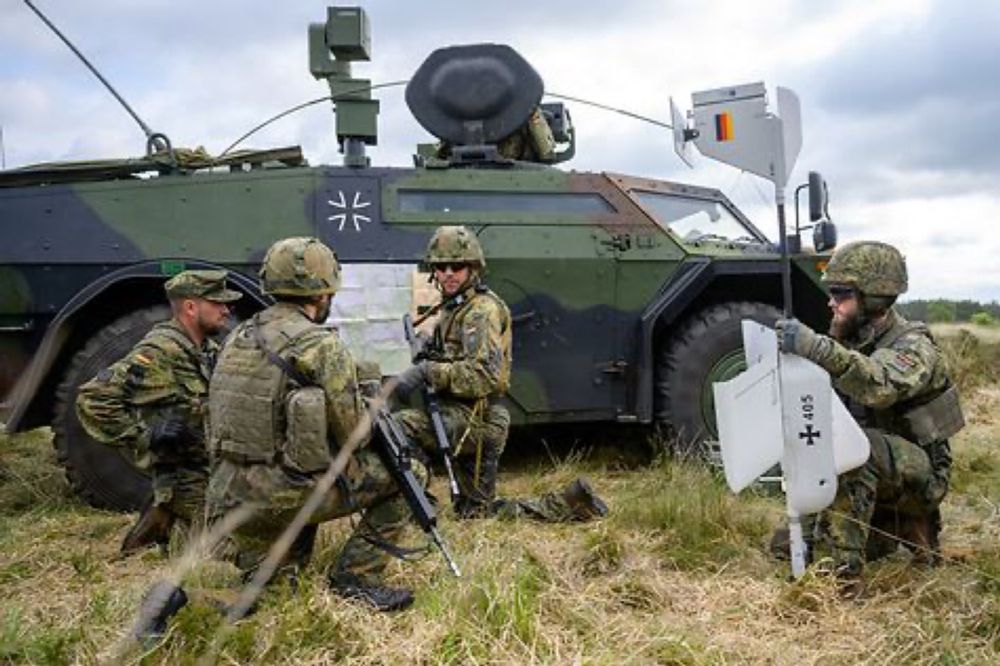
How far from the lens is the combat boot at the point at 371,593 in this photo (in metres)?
3.66

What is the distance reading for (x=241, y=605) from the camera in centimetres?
274

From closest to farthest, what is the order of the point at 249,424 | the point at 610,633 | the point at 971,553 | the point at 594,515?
the point at 610,633 → the point at 249,424 → the point at 971,553 → the point at 594,515

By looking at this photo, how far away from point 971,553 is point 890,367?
101cm

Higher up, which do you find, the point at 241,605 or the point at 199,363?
the point at 199,363

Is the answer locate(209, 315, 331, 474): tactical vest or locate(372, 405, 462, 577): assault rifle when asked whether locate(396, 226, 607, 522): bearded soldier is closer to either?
locate(372, 405, 462, 577): assault rifle

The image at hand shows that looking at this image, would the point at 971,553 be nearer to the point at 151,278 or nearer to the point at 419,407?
the point at 419,407

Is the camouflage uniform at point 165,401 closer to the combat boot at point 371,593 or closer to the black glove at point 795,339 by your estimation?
the combat boot at point 371,593

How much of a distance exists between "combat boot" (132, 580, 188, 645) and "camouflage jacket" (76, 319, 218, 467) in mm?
1536

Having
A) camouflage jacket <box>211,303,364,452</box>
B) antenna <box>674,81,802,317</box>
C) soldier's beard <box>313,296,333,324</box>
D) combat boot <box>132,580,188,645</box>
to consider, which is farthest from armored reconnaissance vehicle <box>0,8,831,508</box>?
combat boot <box>132,580,188,645</box>

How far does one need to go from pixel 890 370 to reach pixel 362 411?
1.93m

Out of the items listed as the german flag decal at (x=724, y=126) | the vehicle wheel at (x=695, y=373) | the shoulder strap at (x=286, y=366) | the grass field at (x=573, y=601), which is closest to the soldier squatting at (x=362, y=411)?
the shoulder strap at (x=286, y=366)

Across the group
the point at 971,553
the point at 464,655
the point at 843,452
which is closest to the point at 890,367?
the point at 843,452

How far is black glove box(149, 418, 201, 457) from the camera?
4.53 m

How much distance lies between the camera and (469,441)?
5324 mm
